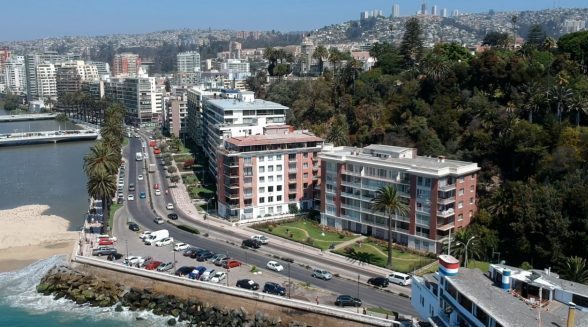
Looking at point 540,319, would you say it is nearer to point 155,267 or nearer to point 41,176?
point 155,267

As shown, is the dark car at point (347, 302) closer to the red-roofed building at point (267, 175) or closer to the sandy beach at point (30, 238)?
the red-roofed building at point (267, 175)

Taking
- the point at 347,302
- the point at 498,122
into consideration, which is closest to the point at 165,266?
the point at 347,302

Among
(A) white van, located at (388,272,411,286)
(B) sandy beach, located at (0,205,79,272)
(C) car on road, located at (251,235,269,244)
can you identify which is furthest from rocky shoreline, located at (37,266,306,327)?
(C) car on road, located at (251,235,269,244)

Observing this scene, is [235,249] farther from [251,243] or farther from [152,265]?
[152,265]

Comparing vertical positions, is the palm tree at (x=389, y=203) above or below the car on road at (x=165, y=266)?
above

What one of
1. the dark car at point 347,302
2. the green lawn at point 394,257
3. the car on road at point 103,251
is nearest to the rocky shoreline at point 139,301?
the car on road at point 103,251
